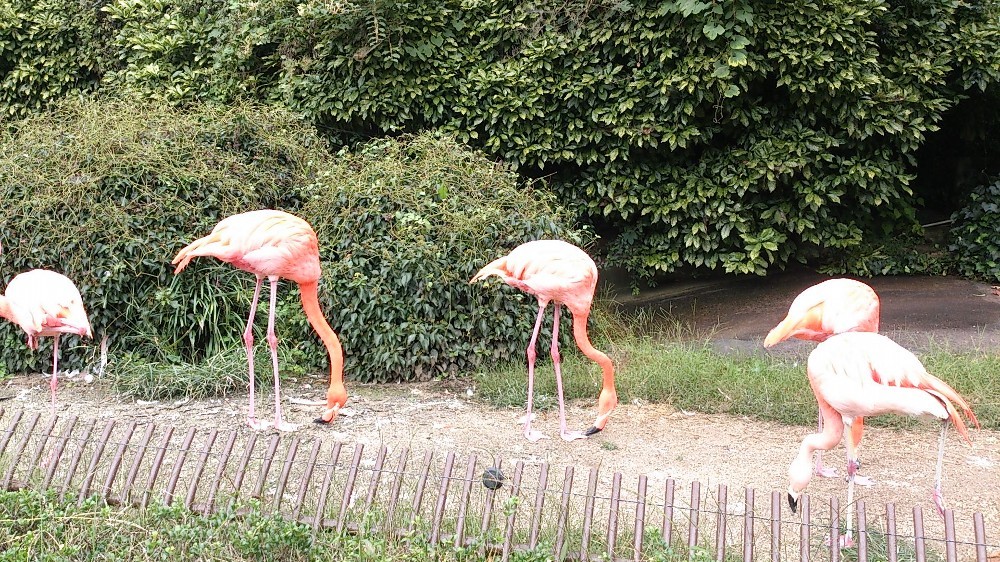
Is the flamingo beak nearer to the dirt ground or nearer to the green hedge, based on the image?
the dirt ground

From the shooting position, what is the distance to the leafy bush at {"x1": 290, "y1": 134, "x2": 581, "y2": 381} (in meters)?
6.28

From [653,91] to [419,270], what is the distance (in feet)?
9.60

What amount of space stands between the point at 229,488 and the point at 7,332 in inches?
129

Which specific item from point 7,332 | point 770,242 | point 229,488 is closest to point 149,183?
point 7,332

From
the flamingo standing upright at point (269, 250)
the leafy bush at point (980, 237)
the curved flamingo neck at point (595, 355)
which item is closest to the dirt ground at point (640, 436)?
the curved flamingo neck at point (595, 355)

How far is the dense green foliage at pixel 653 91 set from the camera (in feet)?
25.1

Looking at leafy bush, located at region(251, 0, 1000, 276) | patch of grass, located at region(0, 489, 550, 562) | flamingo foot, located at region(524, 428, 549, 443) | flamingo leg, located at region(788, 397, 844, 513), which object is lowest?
flamingo foot, located at region(524, 428, 549, 443)

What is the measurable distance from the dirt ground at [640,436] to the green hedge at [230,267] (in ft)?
1.20

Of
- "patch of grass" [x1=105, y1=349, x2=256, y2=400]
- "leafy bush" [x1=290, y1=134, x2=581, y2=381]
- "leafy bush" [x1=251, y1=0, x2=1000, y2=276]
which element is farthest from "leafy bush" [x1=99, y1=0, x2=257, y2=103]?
"patch of grass" [x1=105, y1=349, x2=256, y2=400]

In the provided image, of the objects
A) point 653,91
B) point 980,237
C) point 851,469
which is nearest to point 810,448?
point 851,469

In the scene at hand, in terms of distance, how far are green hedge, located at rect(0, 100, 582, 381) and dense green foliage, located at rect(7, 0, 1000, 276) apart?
1.28 m

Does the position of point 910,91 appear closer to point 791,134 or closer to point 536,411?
point 791,134

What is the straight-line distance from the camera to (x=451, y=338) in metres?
6.34

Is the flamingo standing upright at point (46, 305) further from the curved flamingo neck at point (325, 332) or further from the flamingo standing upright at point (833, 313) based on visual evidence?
the flamingo standing upright at point (833, 313)
